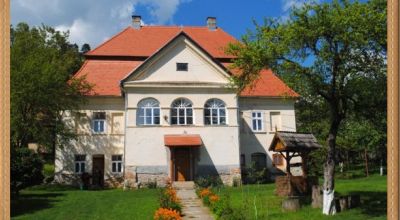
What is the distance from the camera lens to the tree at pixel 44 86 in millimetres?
19203

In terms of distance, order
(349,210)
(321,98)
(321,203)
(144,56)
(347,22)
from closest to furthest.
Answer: (347,22)
(349,210)
(321,203)
(321,98)
(144,56)

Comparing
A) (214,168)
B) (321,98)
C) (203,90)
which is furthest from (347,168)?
(321,98)

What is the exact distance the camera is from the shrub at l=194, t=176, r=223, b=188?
869 inches

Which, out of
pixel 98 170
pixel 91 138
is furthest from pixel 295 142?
pixel 91 138

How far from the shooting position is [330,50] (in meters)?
12.1

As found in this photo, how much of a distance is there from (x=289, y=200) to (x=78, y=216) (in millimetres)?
5676

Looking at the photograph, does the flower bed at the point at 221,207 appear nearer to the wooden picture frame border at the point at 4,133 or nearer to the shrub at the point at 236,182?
the wooden picture frame border at the point at 4,133

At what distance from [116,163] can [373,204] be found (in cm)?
1642

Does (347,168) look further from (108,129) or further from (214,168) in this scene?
(108,129)

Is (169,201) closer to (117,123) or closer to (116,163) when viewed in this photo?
(116,163)

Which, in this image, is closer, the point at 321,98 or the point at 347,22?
the point at 347,22

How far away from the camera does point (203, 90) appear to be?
24.2m

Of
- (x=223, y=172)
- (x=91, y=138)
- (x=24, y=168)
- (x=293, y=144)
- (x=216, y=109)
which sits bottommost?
(x=223, y=172)

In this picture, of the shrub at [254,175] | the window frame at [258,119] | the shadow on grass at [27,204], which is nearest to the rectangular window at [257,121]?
the window frame at [258,119]
